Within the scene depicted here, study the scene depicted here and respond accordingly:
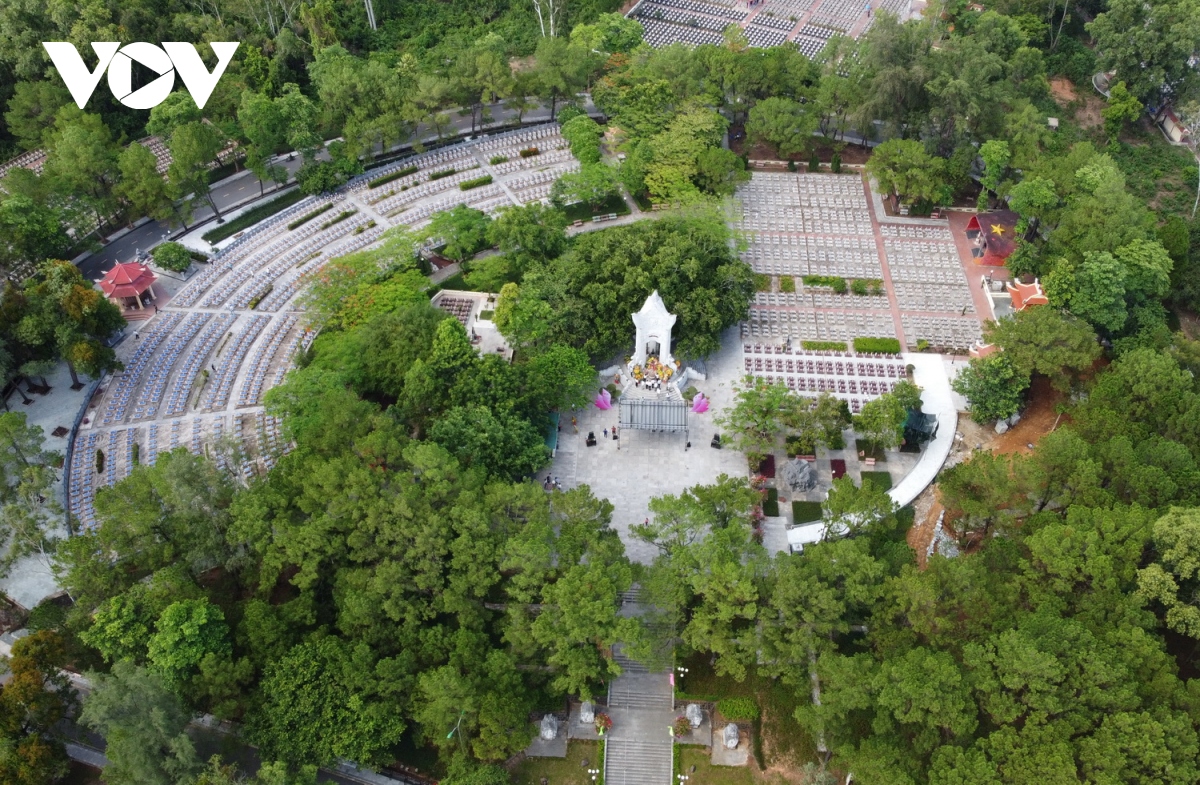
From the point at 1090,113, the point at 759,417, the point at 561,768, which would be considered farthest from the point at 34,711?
the point at 1090,113

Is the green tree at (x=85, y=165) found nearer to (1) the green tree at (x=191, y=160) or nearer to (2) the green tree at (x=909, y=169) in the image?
(1) the green tree at (x=191, y=160)

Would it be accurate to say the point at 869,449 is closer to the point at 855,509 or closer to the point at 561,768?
the point at 855,509

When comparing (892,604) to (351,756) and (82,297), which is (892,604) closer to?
(351,756)

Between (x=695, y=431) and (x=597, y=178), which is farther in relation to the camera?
(x=597, y=178)

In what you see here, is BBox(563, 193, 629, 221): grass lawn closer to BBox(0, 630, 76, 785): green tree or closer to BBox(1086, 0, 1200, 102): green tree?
BBox(0, 630, 76, 785): green tree

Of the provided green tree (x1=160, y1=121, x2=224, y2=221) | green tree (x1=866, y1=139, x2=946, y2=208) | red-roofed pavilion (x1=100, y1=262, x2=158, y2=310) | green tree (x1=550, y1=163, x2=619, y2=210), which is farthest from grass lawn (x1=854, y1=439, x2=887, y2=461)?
green tree (x1=160, y1=121, x2=224, y2=221)

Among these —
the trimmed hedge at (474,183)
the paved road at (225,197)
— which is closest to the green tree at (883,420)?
the trimmed hedge at (474,183)

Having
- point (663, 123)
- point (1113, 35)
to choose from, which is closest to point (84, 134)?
point (663, 123)
